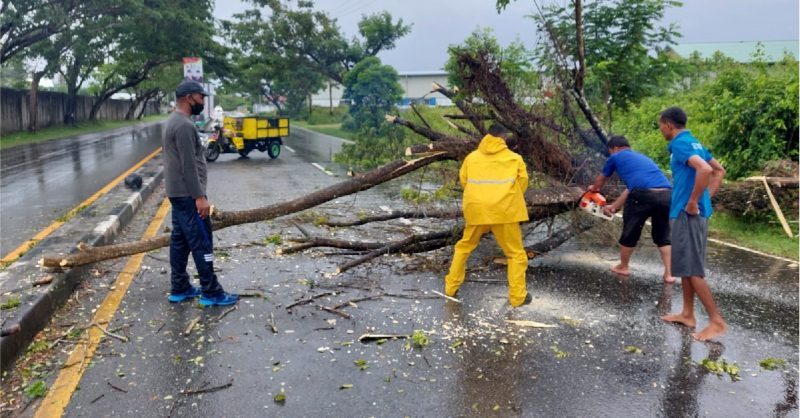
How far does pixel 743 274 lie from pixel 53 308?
6658 millimetres

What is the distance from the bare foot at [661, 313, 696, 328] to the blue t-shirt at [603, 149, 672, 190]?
1.41 meters

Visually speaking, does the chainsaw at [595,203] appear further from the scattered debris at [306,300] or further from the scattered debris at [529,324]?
the scattered debris at [306,300]

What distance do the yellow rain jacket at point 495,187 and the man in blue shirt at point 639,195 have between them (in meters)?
1.31

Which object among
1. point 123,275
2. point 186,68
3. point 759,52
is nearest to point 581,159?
point 123,275

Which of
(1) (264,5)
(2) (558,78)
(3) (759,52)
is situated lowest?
(2) (558,78)

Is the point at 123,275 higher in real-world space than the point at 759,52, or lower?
lower

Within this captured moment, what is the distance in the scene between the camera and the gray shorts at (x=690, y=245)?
4426 mm

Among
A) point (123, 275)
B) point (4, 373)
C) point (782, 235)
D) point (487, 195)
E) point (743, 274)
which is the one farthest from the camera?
point (782, 235)

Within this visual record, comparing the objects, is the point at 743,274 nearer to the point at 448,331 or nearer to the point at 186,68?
the point at 448,331

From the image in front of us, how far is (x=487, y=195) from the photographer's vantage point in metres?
4.96

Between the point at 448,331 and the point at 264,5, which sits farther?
the point at 264,5

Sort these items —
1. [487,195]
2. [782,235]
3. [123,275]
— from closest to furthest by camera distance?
[487,195] → [123,275] → [782,235]

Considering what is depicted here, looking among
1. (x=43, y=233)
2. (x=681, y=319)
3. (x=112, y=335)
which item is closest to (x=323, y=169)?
(x=43, y=233)

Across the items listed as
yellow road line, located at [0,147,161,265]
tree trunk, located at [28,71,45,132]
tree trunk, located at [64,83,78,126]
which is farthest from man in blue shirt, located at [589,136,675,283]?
tree trunk, located at [64,83,78,126]
